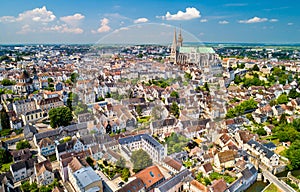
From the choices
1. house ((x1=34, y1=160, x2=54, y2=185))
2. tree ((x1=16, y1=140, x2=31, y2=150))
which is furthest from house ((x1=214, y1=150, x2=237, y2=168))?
tree ((x1=16, y1=140, x2=31, y2=150))

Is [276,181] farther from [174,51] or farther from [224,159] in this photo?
[174,51]

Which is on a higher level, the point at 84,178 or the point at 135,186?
the point at 84,178

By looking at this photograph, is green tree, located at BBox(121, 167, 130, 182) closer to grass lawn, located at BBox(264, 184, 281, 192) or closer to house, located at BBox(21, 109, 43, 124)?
grass lawn, located at BBox(264, 184, 281, 192)

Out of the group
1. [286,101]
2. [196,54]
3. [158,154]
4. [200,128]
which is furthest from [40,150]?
[286,101]

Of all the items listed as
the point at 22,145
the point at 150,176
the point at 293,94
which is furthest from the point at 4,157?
the point at 293,94

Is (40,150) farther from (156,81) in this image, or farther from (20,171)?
(156,81)

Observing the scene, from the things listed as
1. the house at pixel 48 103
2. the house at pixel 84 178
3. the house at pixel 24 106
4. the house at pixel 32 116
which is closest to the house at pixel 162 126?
the house at pixel 84 178
